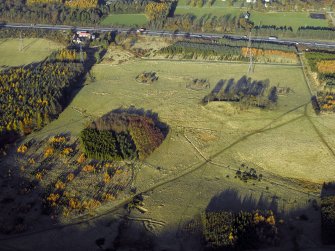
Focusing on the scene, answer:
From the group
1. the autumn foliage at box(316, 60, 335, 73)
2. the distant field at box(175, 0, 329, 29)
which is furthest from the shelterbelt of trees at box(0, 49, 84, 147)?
the autumn foliage at box(316, 60, 335, 73)

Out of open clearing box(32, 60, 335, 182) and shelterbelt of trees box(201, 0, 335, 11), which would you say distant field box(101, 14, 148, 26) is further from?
shelterbelt of trees box(201, 0, 335, 11)

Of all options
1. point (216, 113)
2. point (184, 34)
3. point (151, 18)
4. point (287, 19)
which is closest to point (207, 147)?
point (216, 113)

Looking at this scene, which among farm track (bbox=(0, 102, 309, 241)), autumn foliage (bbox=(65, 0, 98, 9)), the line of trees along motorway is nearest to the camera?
farm track (bbox=(0, 102, 309, 241))

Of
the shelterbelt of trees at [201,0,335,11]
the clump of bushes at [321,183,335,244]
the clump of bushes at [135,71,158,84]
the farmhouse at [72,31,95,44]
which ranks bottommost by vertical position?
the clump of bushes at [321,183,335,244]

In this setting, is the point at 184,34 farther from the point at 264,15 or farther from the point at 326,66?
the point at 326,66

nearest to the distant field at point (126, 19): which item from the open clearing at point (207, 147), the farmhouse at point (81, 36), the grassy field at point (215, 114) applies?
the farmhouse at point (81, 36)

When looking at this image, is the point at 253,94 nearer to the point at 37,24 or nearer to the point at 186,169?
the point at 186,169
